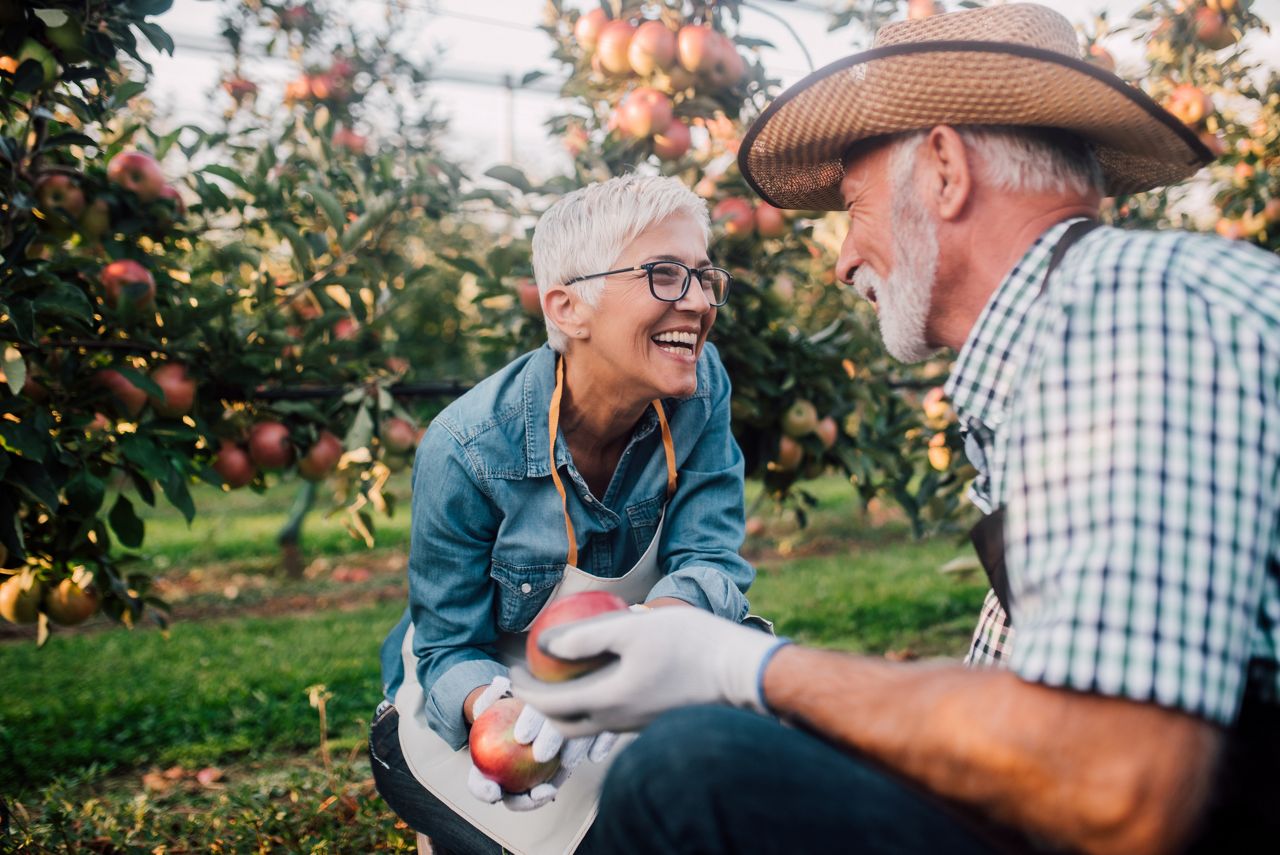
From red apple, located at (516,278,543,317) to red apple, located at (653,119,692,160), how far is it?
523 millimetres

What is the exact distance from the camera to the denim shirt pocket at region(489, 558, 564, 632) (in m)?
1.69

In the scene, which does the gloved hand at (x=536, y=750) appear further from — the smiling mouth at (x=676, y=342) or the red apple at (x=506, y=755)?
the smiling mouth at (x=676, y=342)

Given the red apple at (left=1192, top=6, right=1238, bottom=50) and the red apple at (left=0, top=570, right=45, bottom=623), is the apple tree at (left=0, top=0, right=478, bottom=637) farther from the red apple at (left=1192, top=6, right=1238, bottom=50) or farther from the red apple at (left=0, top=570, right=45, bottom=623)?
the red apple at (left=1192, top=6, right=1238, bottom=50)

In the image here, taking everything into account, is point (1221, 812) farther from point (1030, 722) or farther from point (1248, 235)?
point (1248, 235)

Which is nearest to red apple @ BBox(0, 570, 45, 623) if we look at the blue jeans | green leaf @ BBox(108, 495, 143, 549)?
green leaf @ BBox(108, 495, 143, 549)

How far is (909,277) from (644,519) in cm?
74

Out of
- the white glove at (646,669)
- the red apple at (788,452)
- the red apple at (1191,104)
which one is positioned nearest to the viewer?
the white glove at (646,669)

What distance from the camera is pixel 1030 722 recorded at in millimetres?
786

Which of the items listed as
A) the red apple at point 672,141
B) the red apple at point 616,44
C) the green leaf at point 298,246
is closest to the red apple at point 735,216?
the red apple at point 672,141

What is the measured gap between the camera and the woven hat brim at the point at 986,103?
→ 3.76 feet

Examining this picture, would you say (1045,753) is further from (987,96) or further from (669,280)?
(669,280)

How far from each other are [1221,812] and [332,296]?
2615 mm

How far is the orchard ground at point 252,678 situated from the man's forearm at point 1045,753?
1.48 metres

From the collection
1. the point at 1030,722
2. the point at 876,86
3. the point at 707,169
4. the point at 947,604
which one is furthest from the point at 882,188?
the point at 947,604
